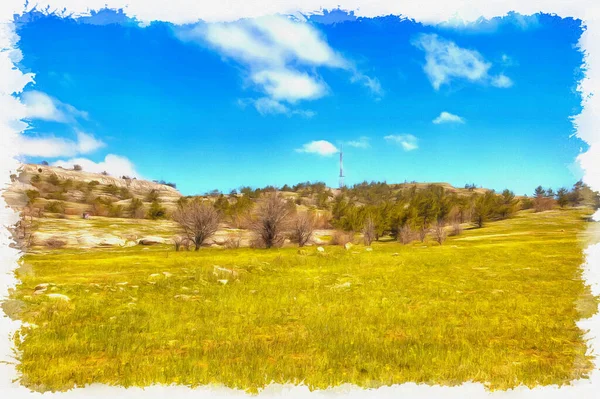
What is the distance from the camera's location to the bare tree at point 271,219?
56.0 meters

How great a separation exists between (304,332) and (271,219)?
149 ft

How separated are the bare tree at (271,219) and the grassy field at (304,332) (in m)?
35.5

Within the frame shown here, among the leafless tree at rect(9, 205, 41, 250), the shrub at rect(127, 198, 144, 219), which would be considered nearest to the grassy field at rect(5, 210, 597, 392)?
the leafless tree at rect(9, 205, 41, 250)

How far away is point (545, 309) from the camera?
43.8 ft

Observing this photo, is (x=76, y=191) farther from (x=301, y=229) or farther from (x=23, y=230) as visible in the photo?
(x=301, y=229)

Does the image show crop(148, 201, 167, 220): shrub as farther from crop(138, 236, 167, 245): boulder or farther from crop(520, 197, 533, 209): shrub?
crop(520, 197, 533, 209): shrub

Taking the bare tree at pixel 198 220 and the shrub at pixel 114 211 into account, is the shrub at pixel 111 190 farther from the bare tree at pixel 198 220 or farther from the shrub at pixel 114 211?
the bare tree at pixel 198 220

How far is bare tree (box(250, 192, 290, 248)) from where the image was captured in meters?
56.0

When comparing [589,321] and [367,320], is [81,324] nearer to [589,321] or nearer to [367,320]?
[367,320]

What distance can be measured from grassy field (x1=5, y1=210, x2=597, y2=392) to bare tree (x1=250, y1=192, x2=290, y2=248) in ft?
117

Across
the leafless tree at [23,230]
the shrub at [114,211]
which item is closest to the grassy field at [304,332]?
the leafless tree at [23,230]

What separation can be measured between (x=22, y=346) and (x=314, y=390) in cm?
710

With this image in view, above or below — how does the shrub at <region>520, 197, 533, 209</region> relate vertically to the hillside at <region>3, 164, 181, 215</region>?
below

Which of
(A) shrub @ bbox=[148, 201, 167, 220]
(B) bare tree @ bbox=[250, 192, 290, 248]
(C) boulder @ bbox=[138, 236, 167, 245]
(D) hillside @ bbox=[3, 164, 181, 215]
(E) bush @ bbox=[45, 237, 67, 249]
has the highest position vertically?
(D) hillside @ bbox=[3, 164, 181, 215]
